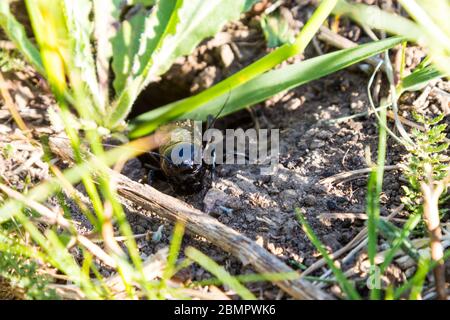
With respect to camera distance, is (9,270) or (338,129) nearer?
(9,270)

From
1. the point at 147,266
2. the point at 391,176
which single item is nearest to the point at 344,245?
the point at 391,176

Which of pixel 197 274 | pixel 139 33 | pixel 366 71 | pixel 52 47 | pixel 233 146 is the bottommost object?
pixel 197 274

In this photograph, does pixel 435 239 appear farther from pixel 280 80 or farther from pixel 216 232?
pixel 280 80

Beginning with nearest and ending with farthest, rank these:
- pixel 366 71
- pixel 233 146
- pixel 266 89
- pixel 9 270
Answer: pixel 9 270 < pixel 266 89 < pixel 366 71 < pixel 233 146

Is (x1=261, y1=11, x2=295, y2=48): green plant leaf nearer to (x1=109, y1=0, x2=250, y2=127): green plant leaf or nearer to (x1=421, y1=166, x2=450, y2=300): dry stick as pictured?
(x1=109, y1=0, x2=250, y2=127): green plant leaf

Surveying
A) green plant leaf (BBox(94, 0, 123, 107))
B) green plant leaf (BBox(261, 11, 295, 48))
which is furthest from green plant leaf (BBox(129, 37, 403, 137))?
green plant leaf (BBox(261, 11, 295, 48))

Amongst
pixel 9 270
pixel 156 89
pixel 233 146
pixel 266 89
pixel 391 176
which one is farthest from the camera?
pixel 156 89

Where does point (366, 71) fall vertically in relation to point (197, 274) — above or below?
above

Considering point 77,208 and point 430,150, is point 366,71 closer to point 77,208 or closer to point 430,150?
point 430,150
